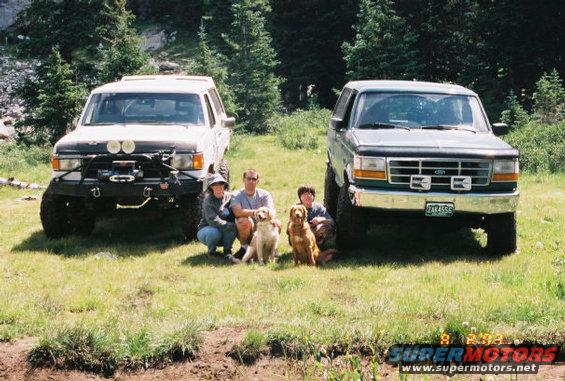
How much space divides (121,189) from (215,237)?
139cm

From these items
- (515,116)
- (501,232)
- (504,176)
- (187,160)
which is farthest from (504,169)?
(515,116)

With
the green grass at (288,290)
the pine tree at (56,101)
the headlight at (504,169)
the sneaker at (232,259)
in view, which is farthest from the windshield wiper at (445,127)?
the pine tree at (56,101)

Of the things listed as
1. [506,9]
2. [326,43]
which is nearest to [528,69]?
[506,9]

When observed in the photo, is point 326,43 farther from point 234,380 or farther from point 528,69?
point 234,380

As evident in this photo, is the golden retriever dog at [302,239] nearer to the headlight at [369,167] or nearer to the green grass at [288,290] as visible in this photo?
the green grass at [288,290]

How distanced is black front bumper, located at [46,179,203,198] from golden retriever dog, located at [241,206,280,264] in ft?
3.95

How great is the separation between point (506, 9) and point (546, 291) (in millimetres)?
23295

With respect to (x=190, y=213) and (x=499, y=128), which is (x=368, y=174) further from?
(x=190, y=213)

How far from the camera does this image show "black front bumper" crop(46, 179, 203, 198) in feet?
26.8

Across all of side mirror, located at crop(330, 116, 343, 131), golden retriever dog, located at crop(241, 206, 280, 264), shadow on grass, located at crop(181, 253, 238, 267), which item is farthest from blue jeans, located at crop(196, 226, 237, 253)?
side mirror, located at crop(330, 116, 343, 131)

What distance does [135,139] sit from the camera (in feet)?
27.3

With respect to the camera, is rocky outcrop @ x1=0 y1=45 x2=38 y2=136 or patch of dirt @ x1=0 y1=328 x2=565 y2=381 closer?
patch of dirt @ x1=0 y1=328 x2=565 y2=381

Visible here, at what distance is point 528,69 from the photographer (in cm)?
2658

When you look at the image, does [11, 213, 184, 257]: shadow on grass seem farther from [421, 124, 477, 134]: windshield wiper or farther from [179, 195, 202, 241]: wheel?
[421, 124, 477, 134]: windshield wiper
